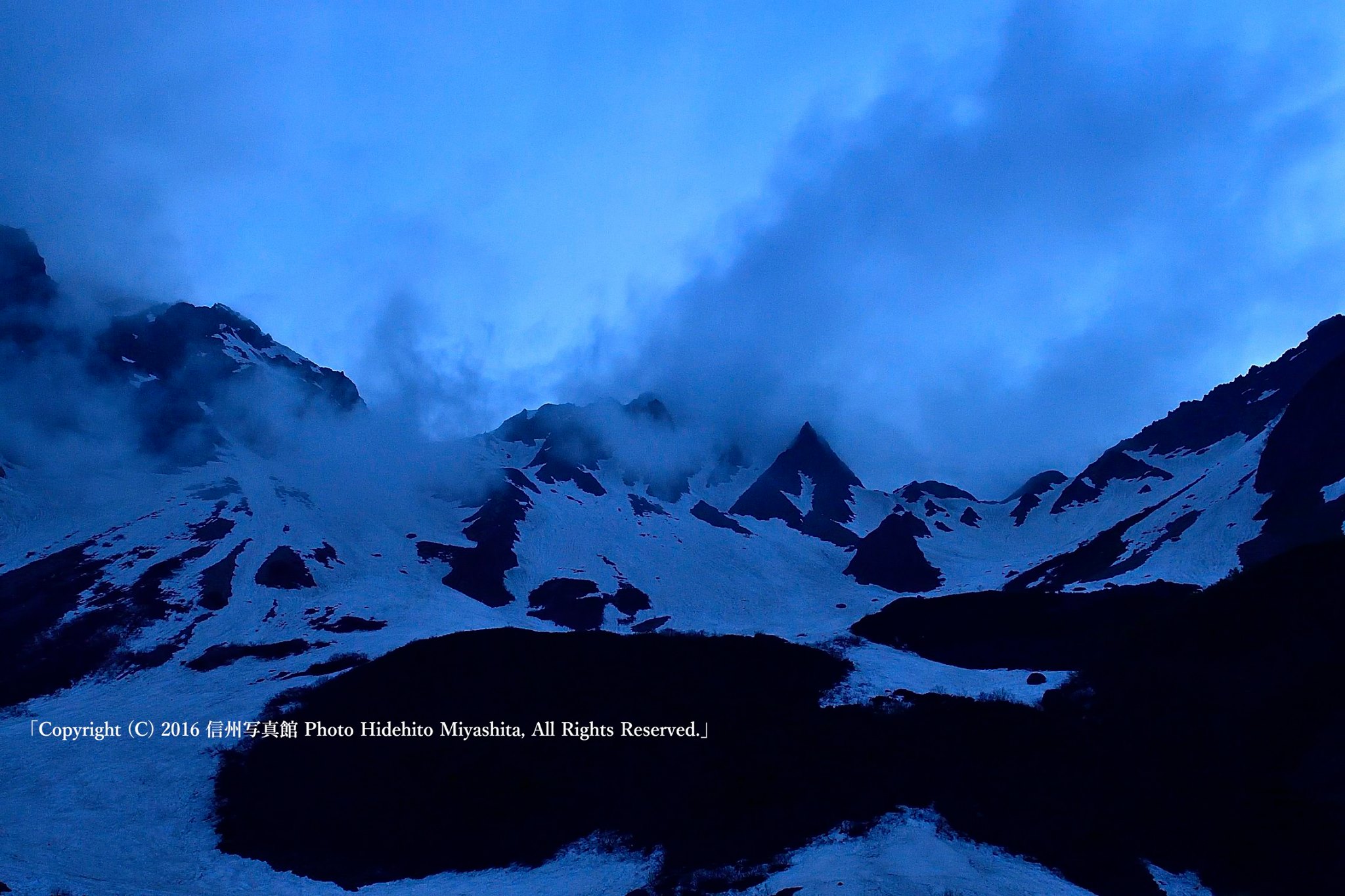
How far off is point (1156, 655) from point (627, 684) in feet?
107

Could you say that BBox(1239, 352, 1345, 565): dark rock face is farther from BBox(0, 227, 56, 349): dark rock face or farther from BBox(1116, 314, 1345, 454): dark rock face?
BBox(0, 227, 56, 349): dark rock face

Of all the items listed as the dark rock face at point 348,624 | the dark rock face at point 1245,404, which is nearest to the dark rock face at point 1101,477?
the dark rock face at point 1245,404

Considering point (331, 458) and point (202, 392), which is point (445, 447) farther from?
point (202, 392)

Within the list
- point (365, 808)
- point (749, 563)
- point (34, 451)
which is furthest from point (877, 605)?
point (34, 451)

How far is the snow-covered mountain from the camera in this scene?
50.0 m

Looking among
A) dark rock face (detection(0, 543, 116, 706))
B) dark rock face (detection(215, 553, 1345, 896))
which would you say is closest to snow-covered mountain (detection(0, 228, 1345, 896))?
dark rock face (detection(0, 543, 116, 706))

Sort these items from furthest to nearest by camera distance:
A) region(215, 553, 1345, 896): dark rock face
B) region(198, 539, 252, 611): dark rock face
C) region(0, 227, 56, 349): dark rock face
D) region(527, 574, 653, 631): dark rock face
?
region(0, 227, 56, 349): dark rock face, region(527, 574, 653, 631): dark rock face, region(198, 539, 252, 611): dark rock face, region(215, 553, 1345, 896): dark rock face

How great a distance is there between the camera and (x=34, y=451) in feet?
438

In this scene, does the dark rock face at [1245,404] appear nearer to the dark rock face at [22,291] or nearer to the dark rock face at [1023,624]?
the dark rock face at [1023,624]

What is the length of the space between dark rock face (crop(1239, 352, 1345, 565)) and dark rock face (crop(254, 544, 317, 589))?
99.0m

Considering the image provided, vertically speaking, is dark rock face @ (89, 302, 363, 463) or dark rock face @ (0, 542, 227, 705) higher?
dark rock face @ (89, 302, 363, 463)

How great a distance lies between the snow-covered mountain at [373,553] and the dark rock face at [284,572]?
0.41 m

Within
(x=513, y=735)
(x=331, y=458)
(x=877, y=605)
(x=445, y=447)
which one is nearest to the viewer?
(x=513, y=735)

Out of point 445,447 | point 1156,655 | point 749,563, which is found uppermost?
point 445,447
